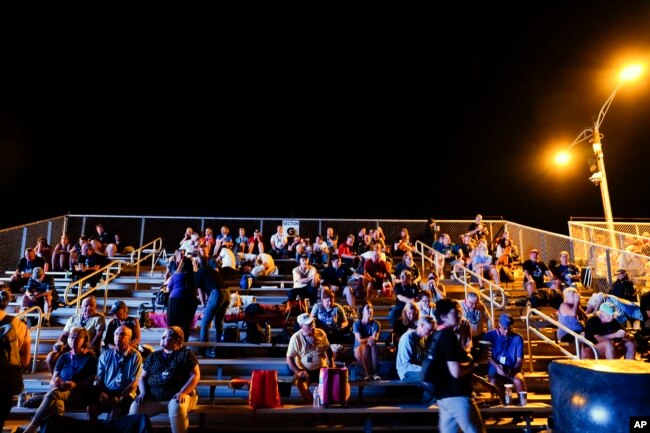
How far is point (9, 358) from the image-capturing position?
209 inches

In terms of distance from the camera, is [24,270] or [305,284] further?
[24,270]

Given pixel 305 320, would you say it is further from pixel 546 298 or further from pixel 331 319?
pixel 546 298

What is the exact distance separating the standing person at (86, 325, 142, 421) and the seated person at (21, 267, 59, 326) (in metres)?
4.08

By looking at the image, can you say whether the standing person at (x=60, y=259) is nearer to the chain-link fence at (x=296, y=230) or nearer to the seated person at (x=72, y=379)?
the chain-link fence at (x=296, y=230)

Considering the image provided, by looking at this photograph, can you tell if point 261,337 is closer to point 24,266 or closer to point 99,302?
point 99,302

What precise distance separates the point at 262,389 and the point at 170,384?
1140mm

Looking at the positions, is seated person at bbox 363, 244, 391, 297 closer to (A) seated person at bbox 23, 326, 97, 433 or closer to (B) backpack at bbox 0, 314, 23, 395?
(A) seated person at bbox 23, 326, 97, 433

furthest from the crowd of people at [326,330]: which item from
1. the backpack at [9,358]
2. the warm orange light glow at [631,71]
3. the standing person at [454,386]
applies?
the warm orange light glow at [631,71]

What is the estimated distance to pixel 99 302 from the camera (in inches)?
427

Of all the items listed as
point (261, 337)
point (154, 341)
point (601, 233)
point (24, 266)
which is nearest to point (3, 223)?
point (24, 266)

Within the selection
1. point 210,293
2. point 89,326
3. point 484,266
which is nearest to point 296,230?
point 484,266

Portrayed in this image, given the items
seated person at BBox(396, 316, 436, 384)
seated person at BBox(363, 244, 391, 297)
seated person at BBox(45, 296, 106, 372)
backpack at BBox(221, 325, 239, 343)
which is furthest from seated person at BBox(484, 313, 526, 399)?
seated person at BBox(45, 296, 106, 372)

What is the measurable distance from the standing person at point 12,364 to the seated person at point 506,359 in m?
6.19

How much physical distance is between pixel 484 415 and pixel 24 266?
441 inches
